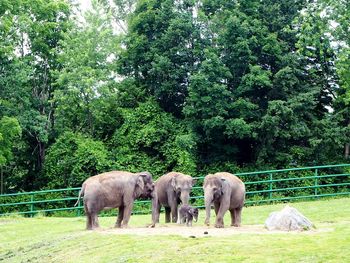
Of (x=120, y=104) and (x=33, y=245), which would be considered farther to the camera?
(x=120, y=104)

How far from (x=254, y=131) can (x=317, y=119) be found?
3.51 m

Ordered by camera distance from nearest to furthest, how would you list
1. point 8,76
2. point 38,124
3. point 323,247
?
1. point 323,247
2. point 8,76
3. point 38,124

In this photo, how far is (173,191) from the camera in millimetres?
16047

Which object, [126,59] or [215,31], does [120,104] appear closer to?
[126,59]

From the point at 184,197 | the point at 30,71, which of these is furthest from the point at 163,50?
the point at 184,197

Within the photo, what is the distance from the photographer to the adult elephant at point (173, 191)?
15.5 meters

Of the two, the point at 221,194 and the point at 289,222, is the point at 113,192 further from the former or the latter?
the point at 289,222

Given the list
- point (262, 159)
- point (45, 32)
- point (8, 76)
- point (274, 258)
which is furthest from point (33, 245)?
point (45, 32)

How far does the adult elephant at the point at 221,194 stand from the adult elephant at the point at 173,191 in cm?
78

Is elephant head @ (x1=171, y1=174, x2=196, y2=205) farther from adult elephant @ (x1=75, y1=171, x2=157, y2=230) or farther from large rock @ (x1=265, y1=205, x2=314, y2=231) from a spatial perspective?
large rock @ (x1=265, y1=205, x2=314, y2=231)

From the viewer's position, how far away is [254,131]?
3091cm

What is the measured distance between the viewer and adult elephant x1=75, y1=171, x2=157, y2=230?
14.0 m

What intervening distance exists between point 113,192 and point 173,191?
2230 millimetres

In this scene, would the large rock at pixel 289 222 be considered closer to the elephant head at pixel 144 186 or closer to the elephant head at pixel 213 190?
the elephant head at pixel 213 190
